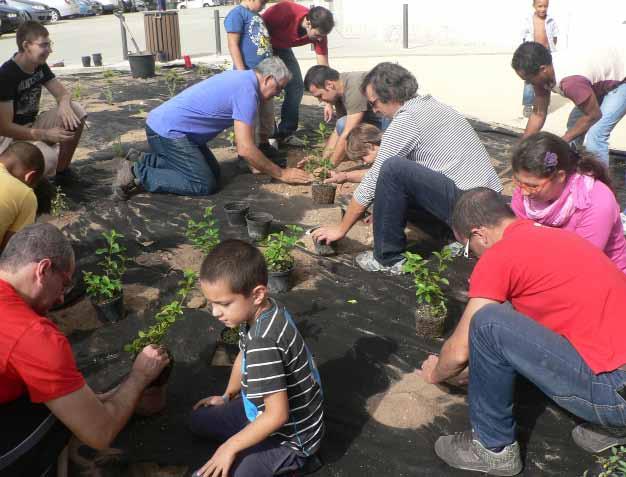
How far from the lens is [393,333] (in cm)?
353

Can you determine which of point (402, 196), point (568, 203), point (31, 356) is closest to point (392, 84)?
point (402, 196)

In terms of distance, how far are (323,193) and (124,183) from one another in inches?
66.0

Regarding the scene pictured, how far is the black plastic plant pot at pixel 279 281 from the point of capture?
153 inches

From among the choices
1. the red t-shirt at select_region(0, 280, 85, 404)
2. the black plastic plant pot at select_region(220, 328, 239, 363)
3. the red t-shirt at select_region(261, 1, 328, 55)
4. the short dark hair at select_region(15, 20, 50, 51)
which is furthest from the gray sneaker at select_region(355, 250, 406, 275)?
the red t-shirt at select_region(261, 1, 328, 55)

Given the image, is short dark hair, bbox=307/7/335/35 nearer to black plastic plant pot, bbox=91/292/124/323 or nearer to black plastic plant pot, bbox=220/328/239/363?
black plastic plant pot, bbox=91/292/124/323

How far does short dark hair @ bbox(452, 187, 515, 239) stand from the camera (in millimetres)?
2580

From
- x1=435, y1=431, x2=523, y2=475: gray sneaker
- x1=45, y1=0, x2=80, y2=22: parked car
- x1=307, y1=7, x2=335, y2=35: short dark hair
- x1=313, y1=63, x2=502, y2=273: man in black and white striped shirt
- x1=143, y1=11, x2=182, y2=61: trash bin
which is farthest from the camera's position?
x1=45, y1=0, x2=80, y2=22: parked car

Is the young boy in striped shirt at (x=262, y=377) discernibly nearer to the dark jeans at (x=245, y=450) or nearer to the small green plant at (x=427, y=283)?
the dark jeans at (x=245, y=450)

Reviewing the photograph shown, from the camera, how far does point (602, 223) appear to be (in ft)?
9.88

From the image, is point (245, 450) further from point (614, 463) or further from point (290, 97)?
point (290, 97)

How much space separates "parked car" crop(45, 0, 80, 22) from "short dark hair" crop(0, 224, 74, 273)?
2727 centimetres

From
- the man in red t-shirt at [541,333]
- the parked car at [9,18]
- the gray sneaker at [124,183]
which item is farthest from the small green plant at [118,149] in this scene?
the parked car at [9,18]

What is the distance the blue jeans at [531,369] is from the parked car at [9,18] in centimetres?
2220

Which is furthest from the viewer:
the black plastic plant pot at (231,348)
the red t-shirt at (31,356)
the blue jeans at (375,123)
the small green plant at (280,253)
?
the blue jeans at (375,123)
